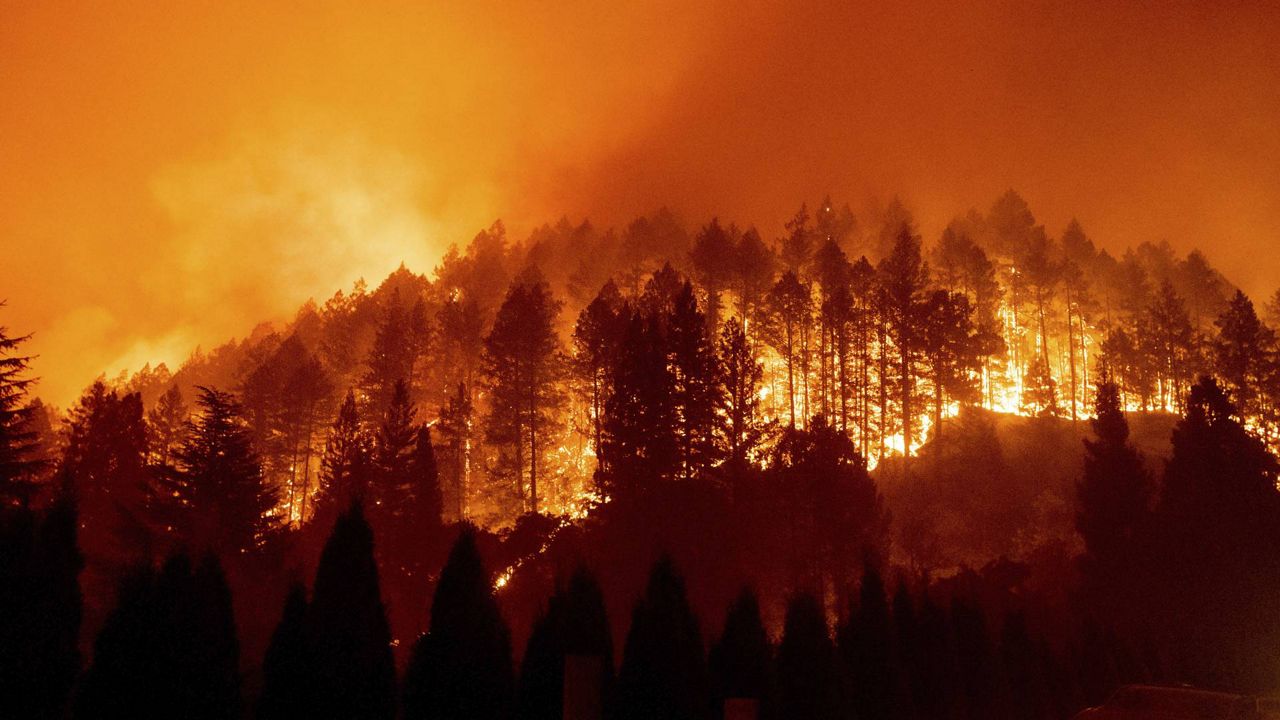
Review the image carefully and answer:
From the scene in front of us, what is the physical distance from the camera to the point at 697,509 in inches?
1158

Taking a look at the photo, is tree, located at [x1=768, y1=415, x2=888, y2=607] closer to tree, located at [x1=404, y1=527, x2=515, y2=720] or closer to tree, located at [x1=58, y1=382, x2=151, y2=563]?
tree, located at [x1=404, y1=527, x2=515, y2=720]

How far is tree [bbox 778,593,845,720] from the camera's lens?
1791cm

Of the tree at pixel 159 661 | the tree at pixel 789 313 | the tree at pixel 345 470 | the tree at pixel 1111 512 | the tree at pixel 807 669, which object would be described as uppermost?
the tree at pixel 789 313

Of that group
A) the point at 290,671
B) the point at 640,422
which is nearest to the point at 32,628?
the point at 290,671

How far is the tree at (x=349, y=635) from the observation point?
12000 mm

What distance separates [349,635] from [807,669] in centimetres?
959

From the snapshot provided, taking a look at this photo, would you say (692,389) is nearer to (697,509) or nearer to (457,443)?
(697,509)

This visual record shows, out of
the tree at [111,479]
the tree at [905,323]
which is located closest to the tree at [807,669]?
the tree at [111,479]

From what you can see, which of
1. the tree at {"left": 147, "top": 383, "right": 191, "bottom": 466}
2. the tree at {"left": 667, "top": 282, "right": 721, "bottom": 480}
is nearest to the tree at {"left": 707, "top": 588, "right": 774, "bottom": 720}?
the tree at {"left": 667, "top": 282, "right": 721, "bottom": 480}

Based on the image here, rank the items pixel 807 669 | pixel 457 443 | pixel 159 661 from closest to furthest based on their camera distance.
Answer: pixel 159 661, pixel 807 669, pixel 457 443

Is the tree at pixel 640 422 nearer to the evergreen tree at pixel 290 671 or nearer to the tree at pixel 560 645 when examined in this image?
the tree at pixel 560 645

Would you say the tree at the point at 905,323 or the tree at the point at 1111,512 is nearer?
the tree at the point at 1111,512

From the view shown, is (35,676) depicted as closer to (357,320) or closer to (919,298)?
(919,298)

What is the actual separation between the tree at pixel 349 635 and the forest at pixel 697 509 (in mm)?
48
